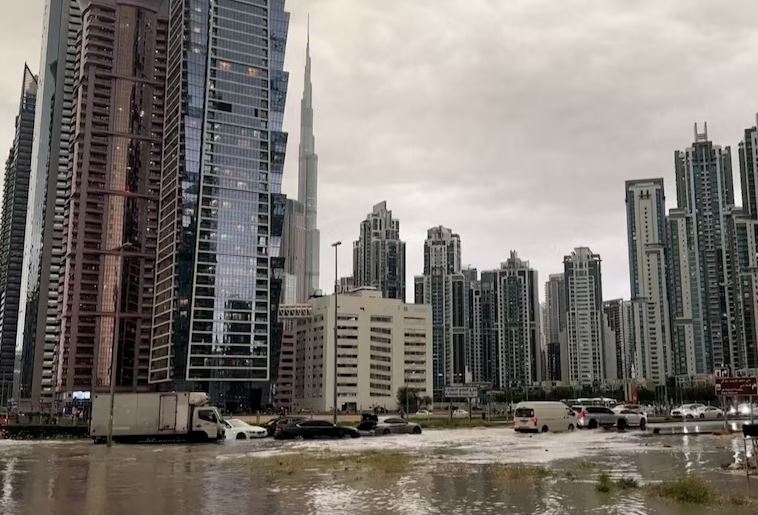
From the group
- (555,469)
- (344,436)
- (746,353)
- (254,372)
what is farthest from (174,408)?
(746,353)

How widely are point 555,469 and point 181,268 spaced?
566 ft

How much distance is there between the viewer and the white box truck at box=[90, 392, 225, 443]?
4266 cm

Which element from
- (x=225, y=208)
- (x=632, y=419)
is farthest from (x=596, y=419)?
(x=225, y=208)

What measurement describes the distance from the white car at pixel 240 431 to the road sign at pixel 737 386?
Answer: 29.0 meters

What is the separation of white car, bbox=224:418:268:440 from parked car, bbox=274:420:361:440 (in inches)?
104

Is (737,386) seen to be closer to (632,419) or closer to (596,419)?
(596,419)

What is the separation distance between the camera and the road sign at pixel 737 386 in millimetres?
25984

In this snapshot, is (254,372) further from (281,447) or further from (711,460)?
(711,460)

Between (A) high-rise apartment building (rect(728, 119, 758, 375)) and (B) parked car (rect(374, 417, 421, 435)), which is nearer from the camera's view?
(B) parked car (rect(374, 417, 421, 435))

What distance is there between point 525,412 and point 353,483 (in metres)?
28.2

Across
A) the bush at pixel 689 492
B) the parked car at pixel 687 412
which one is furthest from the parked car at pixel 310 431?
the parked car at pixel 687 412

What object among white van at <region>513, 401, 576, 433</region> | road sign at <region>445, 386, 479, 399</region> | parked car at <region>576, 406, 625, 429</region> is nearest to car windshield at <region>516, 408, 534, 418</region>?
white van at <region>513, 401, 576, 433</region>

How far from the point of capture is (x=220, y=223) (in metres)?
188

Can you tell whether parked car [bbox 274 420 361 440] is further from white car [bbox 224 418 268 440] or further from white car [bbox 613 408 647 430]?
white car [bbox 613 408 647 430]
